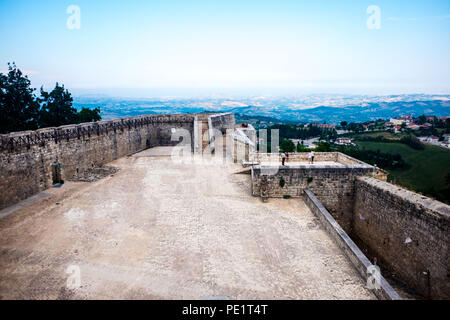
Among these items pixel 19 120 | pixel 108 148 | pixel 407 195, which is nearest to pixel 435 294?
pixel 407 195

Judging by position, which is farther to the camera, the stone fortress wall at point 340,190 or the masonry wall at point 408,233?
the stone fortress wall at point 340,190

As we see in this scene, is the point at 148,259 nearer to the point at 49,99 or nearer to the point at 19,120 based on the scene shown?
the point at 19,120

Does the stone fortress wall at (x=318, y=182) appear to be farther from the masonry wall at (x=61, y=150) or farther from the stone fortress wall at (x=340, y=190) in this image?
the masonry wall at (x=61, y=150)

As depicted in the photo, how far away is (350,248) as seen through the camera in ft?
23.9

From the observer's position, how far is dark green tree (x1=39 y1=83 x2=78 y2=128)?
22.8 m

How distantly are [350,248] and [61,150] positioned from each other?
13113 millimetres

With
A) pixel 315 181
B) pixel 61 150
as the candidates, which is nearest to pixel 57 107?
pixel 61 150

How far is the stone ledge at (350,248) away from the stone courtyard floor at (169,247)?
210 millimetres

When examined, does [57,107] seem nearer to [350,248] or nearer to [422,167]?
[350,248]

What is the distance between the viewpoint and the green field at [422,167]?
3509 cm

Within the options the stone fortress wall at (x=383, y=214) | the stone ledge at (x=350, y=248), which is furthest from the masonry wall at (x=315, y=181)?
the stone ledge at (x=350, y=248)

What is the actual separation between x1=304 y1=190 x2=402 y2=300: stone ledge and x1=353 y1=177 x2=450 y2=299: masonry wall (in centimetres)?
219

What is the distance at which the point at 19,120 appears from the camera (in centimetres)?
2020
